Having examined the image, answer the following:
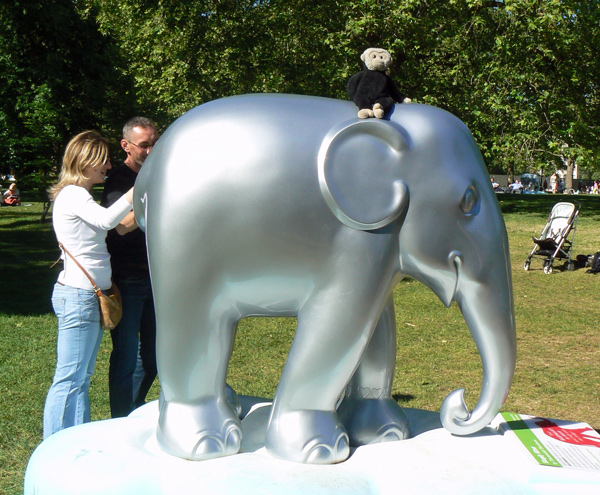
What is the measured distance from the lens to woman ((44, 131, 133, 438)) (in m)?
2.92

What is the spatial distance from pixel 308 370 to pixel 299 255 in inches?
15.4

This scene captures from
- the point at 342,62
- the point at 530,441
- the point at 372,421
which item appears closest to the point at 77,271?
the point at 372,421

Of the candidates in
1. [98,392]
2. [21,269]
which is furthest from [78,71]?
[98,392]

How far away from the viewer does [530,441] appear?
2500mm

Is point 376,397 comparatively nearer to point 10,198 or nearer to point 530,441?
point 530,441

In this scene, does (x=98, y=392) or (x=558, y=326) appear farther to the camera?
(x=558, y=326)

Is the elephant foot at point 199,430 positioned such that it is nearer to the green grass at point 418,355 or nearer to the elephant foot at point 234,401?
the elephant foot at point 234,401

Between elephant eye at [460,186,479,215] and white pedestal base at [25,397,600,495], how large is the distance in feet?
2.91

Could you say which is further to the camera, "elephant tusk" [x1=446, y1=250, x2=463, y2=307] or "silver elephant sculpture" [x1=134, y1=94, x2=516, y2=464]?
"elephant tusk" [x1=446, y1=250, x2=463, y2=307]

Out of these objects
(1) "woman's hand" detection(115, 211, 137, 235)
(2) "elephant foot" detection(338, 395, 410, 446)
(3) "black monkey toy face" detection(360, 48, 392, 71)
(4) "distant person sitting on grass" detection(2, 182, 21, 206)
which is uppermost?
(3) "black monkey toy face" detection(360, 48, 392, 71)

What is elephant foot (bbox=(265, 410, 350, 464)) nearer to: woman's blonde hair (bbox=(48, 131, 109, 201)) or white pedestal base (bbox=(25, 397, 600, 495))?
white pedestal base (bbox=(25, 397, 600, 495))

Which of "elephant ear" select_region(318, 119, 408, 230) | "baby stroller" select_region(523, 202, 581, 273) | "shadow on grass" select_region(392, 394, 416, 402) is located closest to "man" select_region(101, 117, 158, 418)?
"elephant ear" select_region(318, 119, 408, 230)

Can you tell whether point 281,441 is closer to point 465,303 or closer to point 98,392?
point 465,303

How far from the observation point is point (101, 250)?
3010mm
